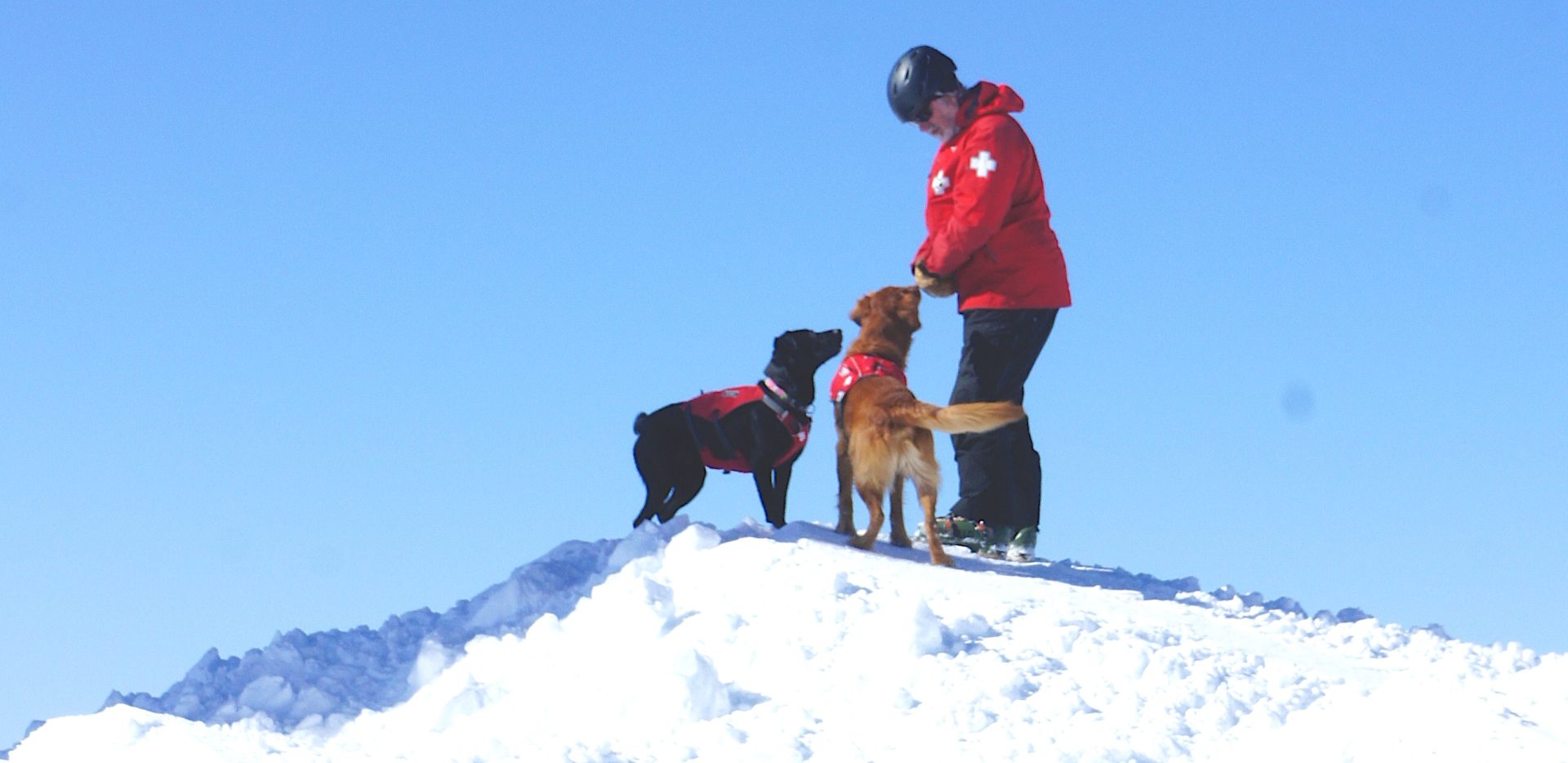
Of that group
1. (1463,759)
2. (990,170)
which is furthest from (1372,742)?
(990,170)

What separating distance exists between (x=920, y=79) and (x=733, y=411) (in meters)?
1.91

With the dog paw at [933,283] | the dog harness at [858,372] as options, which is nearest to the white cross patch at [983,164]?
the dog paw at [933,283]

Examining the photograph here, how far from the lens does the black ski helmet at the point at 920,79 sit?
7375 millimetres

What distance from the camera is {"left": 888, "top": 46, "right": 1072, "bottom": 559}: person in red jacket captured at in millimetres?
7246

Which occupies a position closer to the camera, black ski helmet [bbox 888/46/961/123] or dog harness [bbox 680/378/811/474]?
black ski helmet [bbox 888/46/961/123]

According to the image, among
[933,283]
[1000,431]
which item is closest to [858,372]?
[933,283]

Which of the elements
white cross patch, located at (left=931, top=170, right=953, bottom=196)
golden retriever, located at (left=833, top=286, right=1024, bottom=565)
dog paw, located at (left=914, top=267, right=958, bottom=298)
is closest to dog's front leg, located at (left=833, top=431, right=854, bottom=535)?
golden retriever, located at (left=833, top=286, right=1024, bottom=565)

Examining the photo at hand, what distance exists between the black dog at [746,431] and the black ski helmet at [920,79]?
1.22 m

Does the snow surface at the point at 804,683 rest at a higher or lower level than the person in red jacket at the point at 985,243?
lower

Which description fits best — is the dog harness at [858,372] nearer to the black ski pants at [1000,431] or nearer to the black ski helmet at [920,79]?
the black ski pants at [1000,431]

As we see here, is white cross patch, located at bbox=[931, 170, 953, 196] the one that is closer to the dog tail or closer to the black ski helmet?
the black ski helmet

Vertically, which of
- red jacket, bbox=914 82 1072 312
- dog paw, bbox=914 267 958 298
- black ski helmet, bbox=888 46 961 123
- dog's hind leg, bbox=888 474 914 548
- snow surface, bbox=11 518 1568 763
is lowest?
snow surface, bbox=11 518 1568 763

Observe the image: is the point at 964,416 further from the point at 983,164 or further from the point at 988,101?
the point at 988,101

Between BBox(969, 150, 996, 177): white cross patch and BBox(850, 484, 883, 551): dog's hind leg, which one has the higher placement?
BBox(969, 150, 996, 177): white cross patch
